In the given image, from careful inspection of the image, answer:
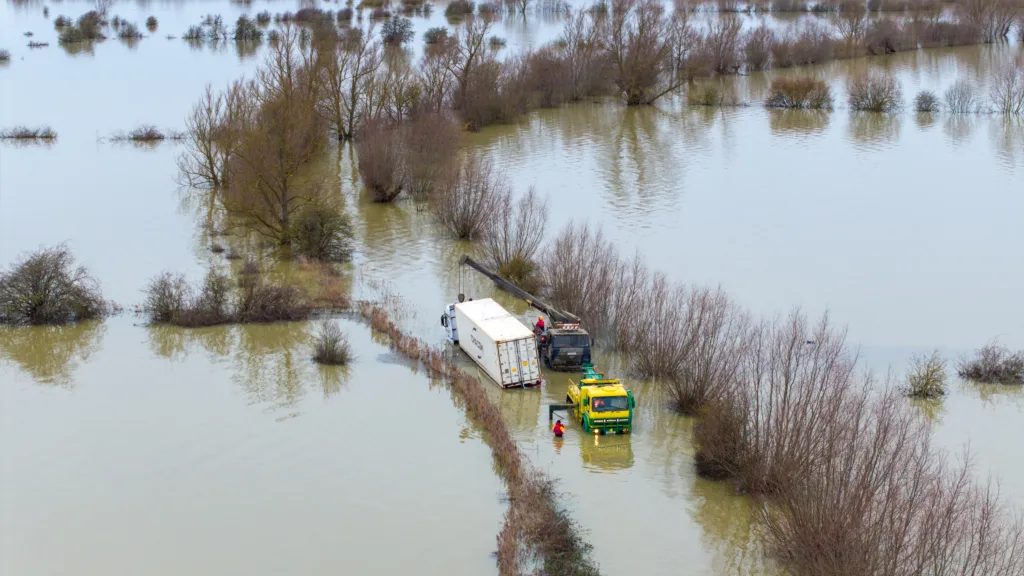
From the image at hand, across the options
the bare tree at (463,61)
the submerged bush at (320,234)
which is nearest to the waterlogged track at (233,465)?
the submerged bush at (320,234)

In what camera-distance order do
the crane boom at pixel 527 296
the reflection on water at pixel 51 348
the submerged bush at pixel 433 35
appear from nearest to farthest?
the reflection on water at pixel 51 348, the crane boom at pixel 527 296, the submerged bush at pixel 433 35

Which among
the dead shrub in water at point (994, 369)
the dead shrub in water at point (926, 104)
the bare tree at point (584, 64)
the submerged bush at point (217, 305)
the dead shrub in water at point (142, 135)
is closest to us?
the dead shrub in water at point (994, 369)

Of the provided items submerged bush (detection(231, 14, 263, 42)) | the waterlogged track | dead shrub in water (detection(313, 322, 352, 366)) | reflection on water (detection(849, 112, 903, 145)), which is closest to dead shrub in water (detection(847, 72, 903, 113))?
reflection on water (detection(849, 112, 903, 145))

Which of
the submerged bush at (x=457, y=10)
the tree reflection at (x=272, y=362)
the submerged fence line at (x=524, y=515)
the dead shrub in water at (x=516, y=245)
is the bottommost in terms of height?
the submerged fence line at (x=524, y=515)

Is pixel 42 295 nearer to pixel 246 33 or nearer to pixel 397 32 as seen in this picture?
pixel 397 32

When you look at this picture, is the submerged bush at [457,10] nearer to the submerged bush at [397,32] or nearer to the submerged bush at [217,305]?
the submerged bush at [397,32]

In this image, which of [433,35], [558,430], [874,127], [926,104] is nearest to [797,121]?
[874,127]
